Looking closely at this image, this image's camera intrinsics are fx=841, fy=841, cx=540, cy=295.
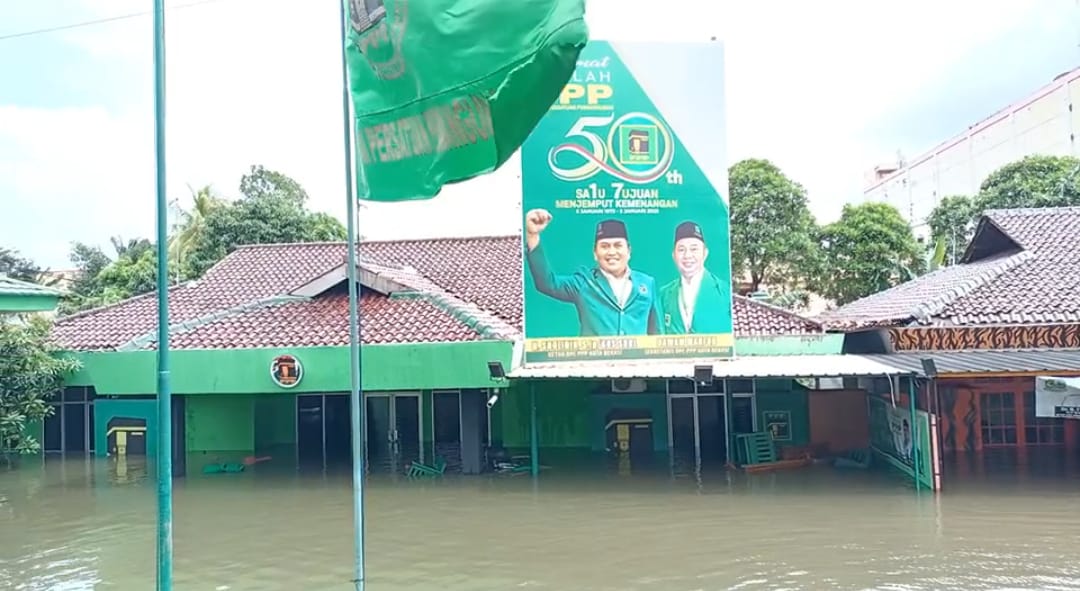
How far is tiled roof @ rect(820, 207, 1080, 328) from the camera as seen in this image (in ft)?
49.2

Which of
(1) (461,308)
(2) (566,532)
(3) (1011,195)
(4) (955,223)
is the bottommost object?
(2) (566,532)

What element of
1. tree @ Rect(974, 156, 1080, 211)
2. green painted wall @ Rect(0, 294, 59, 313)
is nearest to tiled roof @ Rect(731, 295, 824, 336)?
green painted wall @ Rect(0, 294, 59, 313)

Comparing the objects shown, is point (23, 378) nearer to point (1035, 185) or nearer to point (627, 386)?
point (627, 386)

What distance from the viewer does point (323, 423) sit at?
18.8 metres

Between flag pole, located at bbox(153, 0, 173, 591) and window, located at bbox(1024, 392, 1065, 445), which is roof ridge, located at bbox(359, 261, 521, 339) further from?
window, located at bbox(1024, 392, 1065, 445)

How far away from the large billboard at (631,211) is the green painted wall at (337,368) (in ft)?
3.82

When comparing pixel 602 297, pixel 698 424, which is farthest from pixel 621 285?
pixel 698 424

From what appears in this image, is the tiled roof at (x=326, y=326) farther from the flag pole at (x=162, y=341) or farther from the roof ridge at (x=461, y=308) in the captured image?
the flag pole at (x=162, y=341)

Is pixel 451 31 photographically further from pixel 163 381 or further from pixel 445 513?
pixel 445 513

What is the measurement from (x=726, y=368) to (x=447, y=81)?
9351 millimetres

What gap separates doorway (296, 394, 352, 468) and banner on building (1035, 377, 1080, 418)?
43.7 feet

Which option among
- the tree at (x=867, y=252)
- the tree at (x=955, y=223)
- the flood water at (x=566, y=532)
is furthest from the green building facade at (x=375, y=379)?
the tree at (x=955, y=223)

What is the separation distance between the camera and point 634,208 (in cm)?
1477

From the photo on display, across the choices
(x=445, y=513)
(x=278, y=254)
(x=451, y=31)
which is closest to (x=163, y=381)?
(x=451, y=31)
